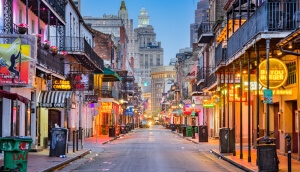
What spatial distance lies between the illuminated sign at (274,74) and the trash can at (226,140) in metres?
7.71

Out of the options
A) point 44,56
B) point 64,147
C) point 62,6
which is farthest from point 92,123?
point 64,147

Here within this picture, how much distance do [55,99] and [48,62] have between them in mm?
2306

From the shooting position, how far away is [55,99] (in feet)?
107

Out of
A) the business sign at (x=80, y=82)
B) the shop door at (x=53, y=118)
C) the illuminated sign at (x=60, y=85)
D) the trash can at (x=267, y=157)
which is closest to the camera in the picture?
the trash can at (x=267, y=157)

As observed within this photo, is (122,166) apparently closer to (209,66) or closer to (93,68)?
(93,68)

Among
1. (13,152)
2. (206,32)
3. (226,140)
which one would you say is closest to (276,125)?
(226,140)

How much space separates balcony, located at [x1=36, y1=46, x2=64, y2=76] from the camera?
29.2m

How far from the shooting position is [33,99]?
107 ft

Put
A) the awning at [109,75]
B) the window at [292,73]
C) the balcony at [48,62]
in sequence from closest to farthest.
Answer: the window at [292,73] → the balcony at [48,62] → the awning at [109,75]

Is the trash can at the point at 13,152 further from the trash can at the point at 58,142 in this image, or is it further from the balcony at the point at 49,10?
the balcony at the point at 49,10

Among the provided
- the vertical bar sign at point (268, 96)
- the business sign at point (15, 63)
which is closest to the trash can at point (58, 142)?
the business sign at point (15, 63)

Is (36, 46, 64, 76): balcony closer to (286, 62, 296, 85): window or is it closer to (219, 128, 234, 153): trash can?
(219, 128, 234, 153): trash can

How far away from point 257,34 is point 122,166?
668 cm

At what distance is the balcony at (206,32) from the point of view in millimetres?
55088
